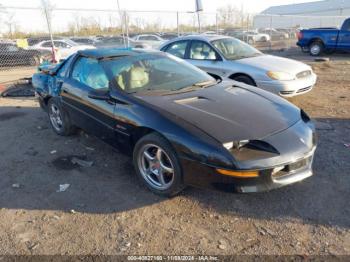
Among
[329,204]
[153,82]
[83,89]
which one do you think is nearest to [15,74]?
[83,89]

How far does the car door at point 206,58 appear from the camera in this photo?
6.34 meters

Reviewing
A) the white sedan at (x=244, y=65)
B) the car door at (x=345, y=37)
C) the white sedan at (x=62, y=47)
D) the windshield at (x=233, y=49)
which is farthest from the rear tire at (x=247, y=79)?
the white sedan at (x=62, y=47)

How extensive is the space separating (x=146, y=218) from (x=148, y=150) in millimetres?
719

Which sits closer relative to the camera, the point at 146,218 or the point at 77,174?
the point at 146,218

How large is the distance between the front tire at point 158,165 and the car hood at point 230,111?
35 cm

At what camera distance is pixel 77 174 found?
144 inches

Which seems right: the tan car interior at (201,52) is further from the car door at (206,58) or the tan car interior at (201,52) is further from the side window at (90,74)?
the side window at (90,74)

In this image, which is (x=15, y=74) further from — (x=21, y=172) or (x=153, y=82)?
(x=153, y=82)

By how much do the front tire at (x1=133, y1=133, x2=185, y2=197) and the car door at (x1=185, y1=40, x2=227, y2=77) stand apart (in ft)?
11.8

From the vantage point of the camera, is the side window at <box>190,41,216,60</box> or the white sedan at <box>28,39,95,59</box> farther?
the white sedan at <box>28,39,95,59</box>

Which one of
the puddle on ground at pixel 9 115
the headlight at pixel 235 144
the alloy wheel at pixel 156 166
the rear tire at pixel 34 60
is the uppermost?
the headlight at pixel 235 144

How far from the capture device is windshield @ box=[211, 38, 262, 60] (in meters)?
6.53

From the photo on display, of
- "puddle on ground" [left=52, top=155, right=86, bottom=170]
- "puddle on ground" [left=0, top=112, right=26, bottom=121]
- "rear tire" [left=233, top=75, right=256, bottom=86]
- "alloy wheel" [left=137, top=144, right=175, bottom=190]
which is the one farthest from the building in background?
"alloy wheel" [left=137, top=144, right=175, bottom=190]

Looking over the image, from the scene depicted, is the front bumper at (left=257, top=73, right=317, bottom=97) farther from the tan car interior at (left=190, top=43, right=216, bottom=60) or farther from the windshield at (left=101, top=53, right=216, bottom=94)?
the windshield at (left=101, top=53, right=216, bottom=94)
